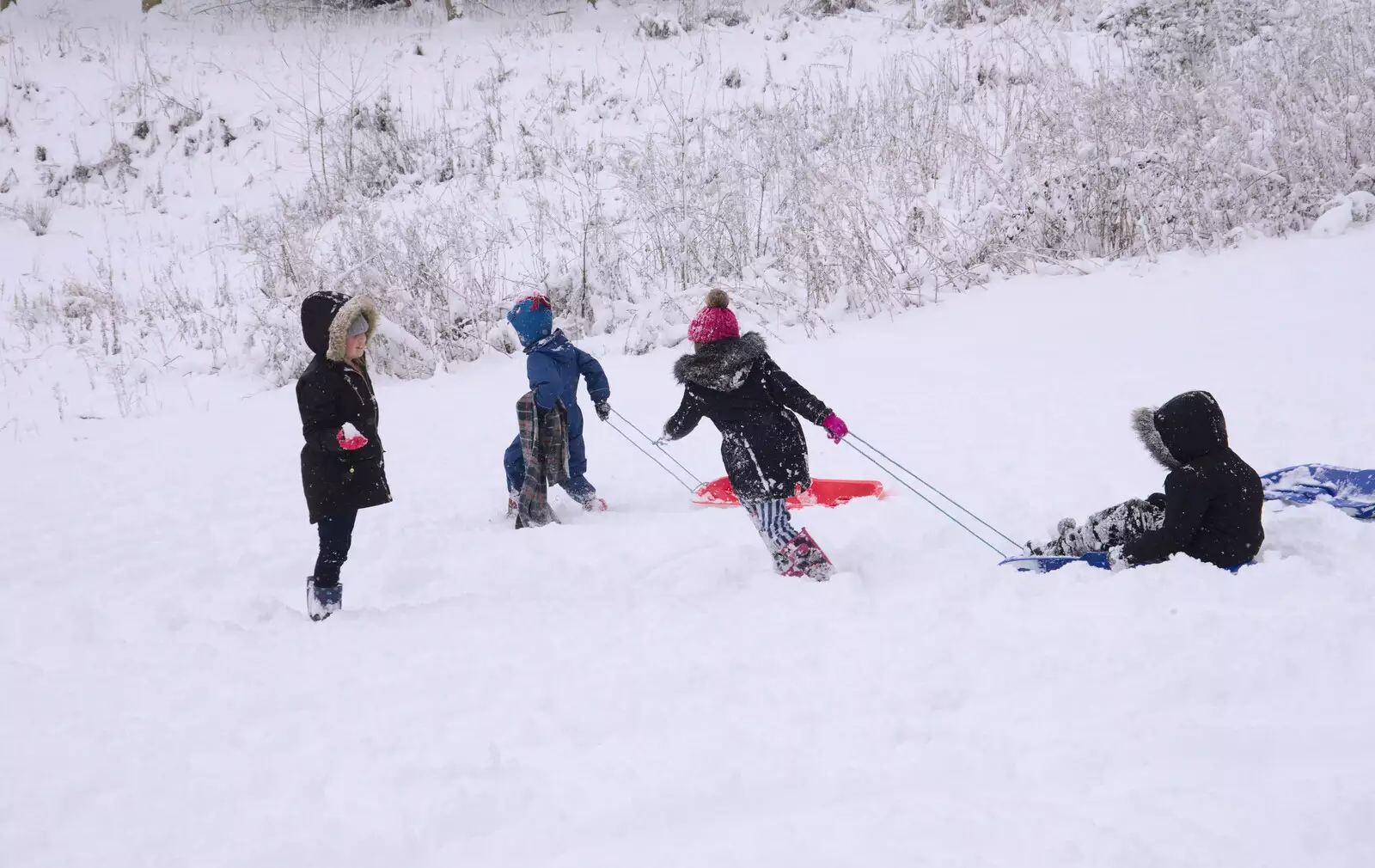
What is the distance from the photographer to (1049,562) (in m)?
3.08

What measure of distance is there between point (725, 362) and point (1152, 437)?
58.7 inches

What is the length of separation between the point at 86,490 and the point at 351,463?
9.78ft

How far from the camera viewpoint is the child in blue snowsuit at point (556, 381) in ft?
14.4

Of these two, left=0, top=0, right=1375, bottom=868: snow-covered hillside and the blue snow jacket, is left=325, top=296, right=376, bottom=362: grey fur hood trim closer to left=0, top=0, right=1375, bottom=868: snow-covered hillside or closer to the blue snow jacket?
left=0, top=0, right=1375, bottom=868: snow-covered hillside

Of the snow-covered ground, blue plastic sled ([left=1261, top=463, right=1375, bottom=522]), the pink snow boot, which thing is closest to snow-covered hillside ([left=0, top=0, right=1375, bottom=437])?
the snow-covered ground

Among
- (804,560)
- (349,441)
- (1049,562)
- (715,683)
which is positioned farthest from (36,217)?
(1049,562)

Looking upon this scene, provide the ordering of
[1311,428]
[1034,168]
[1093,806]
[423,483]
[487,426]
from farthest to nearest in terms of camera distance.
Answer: [1034,168] → [487,426] → [423,483] → [1311,428] → [1093,806]

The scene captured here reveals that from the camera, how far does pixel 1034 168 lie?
7.70m

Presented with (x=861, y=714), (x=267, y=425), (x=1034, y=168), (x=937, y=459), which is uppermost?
(x=1034, y=168)

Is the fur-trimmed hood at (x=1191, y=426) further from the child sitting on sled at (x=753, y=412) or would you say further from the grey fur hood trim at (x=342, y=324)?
the grey fur hood trim at (x=342, y=324)

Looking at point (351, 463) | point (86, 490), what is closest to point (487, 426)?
point (86, 490)

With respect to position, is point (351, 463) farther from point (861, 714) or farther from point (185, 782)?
point (861, 714)

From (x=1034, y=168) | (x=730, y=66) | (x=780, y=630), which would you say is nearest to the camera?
(x=780, y=630)

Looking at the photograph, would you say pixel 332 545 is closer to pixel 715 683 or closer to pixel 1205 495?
pixel 715 683
